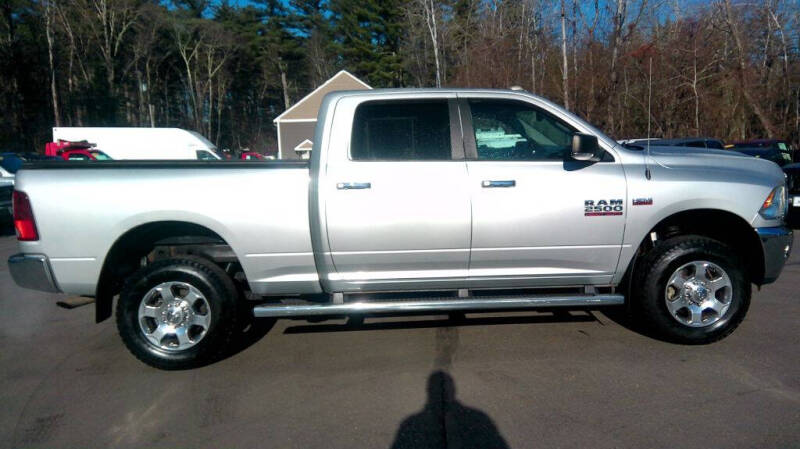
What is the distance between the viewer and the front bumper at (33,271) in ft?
13.3

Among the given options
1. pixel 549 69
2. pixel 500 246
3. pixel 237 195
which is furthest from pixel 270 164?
pixel 549 69

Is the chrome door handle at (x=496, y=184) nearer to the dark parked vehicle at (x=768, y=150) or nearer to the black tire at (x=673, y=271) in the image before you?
the black tire at (x=673, y=271)

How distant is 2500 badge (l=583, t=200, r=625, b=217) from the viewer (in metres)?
4.23

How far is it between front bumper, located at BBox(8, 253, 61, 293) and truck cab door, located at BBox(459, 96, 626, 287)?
3184 mm

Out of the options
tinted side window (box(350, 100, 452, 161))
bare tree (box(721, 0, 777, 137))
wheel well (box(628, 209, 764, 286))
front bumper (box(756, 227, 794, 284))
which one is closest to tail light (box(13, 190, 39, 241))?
tinted side window (box(350, 100, 452, 161))

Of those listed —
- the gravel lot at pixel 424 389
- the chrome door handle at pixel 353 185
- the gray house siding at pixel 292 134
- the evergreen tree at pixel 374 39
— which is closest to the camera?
the gravel lot at pixel 424 389

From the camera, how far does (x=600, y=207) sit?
4.24 metres

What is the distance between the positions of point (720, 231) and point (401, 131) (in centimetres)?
286

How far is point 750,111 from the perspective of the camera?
28391 mm

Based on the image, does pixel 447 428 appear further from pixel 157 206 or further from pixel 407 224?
pixel 157 206

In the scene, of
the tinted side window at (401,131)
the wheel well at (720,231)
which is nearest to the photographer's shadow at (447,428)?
the tinted side window at (401,131)

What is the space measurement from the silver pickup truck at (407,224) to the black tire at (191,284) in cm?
1

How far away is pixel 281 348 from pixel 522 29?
85.1 feet

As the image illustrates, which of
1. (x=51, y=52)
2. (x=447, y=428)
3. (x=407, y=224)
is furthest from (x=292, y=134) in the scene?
(x=447, y=428)
